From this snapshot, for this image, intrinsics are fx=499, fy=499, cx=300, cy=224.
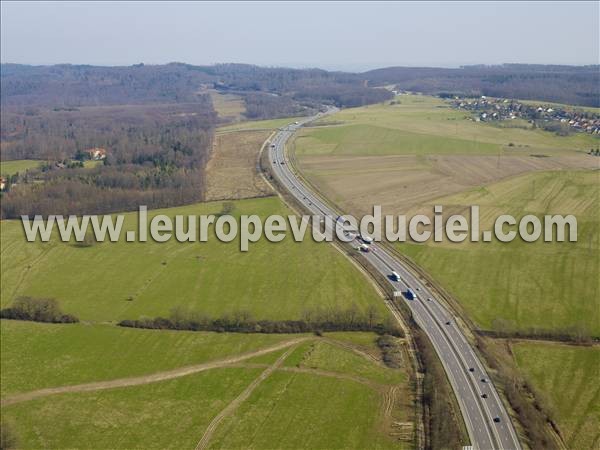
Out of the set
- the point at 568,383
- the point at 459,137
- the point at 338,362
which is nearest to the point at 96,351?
the point at 338,362

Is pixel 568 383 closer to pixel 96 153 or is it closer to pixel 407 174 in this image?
pixel 407 174

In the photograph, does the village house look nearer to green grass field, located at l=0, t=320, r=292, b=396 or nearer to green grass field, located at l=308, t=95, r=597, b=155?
green grass field, located at l=308, t=95, r=597, b=155

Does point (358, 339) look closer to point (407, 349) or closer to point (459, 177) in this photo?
point (407, 349)

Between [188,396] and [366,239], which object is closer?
[188,396]

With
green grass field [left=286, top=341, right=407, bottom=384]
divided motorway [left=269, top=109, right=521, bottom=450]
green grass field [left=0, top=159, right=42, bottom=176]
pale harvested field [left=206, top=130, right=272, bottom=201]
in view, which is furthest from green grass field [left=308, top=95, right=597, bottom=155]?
green grass field [left=286, top=341, right=407, bottom=384]

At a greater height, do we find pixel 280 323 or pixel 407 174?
pixel 407 174

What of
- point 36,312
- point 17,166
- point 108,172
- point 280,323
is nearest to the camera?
point 280,323

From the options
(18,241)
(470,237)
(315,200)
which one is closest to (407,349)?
(470,237)
